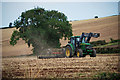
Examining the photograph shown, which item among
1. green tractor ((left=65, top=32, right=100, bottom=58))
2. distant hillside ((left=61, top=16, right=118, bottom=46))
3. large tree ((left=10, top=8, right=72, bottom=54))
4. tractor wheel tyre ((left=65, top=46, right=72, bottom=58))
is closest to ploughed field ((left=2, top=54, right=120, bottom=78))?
green tractor ((left=65, top=32, right=100, bottom=58))

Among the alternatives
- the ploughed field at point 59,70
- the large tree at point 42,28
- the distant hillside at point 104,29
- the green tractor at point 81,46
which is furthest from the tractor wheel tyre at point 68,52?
the distant hillside at point 104,29

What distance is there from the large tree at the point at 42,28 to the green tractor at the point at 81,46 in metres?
16.0

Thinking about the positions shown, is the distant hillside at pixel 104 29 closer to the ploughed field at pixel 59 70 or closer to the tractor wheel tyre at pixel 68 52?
the tractor wheel tyre at pixel 68 52

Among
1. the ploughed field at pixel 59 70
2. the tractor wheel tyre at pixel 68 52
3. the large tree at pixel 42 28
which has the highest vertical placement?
the large tree at pixel 42 28

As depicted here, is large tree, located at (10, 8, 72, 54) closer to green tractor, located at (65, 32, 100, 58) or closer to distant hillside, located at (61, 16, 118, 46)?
distant hillside, located at (61, 16, 118, 46)

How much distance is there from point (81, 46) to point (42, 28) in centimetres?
1942

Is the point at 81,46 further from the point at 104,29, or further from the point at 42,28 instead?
the point at 104,29

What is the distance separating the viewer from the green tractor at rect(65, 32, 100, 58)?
73.3 feet

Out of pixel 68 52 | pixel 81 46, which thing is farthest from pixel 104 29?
pixel 81 46

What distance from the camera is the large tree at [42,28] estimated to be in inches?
1553

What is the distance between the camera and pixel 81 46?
897 inches

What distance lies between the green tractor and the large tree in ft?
52.7

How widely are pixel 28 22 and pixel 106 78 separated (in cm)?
3683

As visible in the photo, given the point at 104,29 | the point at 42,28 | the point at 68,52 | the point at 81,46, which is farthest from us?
the point at 104,29
